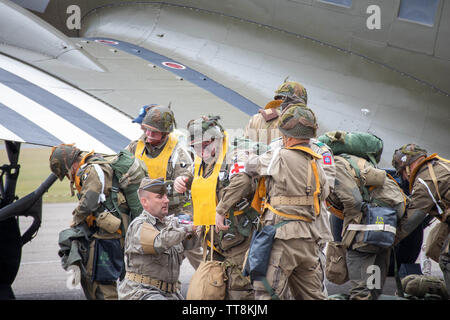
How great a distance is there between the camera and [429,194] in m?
4.82

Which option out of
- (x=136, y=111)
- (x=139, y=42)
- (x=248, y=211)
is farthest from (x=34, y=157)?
(x=248, y=211)

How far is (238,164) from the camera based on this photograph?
13.3ft

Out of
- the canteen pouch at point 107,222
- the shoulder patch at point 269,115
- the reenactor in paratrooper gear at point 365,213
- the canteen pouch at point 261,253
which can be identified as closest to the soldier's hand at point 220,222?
the canteen pouch at point 261,253

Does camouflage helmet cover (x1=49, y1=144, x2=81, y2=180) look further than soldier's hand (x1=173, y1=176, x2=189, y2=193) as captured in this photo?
Yes

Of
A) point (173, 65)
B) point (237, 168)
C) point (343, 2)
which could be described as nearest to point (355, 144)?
point (237, 168)

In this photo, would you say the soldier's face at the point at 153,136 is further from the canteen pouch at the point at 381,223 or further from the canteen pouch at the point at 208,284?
the canteen pouch at the point at 381,223

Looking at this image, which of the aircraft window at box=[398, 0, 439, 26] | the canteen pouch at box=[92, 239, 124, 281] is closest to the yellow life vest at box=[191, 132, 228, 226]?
the canteen pouch at box=[92, 239, 124, 281]

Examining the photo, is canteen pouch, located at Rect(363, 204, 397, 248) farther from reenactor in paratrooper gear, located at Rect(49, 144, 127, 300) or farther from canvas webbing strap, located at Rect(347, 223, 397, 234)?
reenactor in paratrooper gear, located at Rect(49, 144, 127, 300)

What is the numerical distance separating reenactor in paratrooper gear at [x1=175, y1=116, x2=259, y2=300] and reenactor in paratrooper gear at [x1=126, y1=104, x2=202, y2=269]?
0.94 m

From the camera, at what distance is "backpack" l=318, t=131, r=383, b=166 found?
16.5 feet

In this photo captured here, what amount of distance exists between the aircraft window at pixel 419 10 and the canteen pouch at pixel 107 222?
3.73 meters

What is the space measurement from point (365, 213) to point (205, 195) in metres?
1.45

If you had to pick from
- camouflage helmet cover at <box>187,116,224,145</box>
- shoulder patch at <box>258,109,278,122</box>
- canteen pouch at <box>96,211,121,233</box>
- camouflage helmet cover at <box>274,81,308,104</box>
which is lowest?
canteen pouch at <box>96,211,121,233</box>
